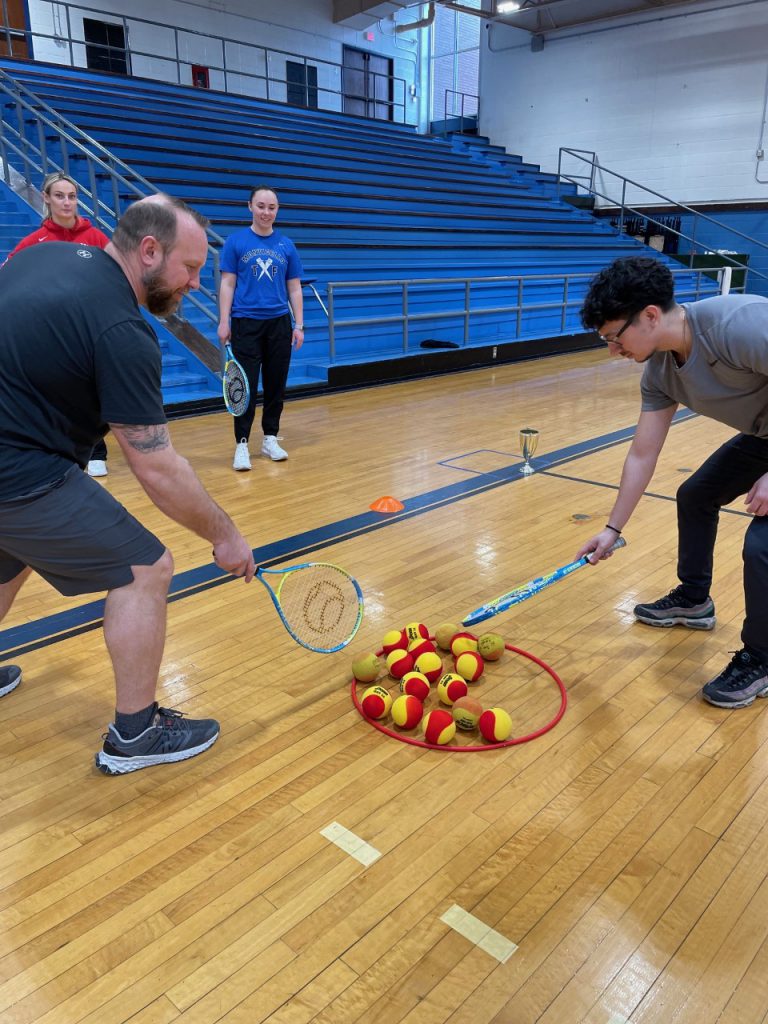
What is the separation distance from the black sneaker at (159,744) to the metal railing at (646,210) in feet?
44.0

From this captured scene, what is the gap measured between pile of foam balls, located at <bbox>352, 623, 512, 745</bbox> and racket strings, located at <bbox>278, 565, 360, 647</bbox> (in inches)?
5.1

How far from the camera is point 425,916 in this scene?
1600mm

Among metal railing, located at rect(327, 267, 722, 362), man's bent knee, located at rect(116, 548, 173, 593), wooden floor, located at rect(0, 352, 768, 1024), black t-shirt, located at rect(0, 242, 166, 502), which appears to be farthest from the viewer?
metal railing, located at rect(327, 267, 722, 362)

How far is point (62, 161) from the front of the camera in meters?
8.03

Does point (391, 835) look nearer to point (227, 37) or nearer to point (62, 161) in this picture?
point (62, 161)

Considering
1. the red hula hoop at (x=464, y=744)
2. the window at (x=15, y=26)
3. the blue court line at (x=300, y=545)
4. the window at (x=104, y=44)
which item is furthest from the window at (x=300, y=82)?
the red hula hoop at (x=464, y=744)

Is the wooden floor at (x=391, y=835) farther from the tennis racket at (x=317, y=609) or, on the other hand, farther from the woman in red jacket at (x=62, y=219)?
the woman in red jacket at (x=62, y=219)

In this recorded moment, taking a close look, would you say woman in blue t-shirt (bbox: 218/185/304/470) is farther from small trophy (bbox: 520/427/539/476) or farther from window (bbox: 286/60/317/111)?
window (bbox: 286/60/317/111)

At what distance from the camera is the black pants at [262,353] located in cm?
476

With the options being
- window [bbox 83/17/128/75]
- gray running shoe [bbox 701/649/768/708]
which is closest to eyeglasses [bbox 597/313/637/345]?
gray running shoe [bbox 701/649/768/708]

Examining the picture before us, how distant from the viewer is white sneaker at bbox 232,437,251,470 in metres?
4.83

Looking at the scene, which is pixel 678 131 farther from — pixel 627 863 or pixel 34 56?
pixel 627 863

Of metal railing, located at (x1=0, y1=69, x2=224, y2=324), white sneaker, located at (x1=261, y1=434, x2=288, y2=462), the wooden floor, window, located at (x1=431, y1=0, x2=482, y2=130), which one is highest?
window, located at (x1=431, y1=0, x2=482, y2=130)

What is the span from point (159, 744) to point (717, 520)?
198 centimetres
